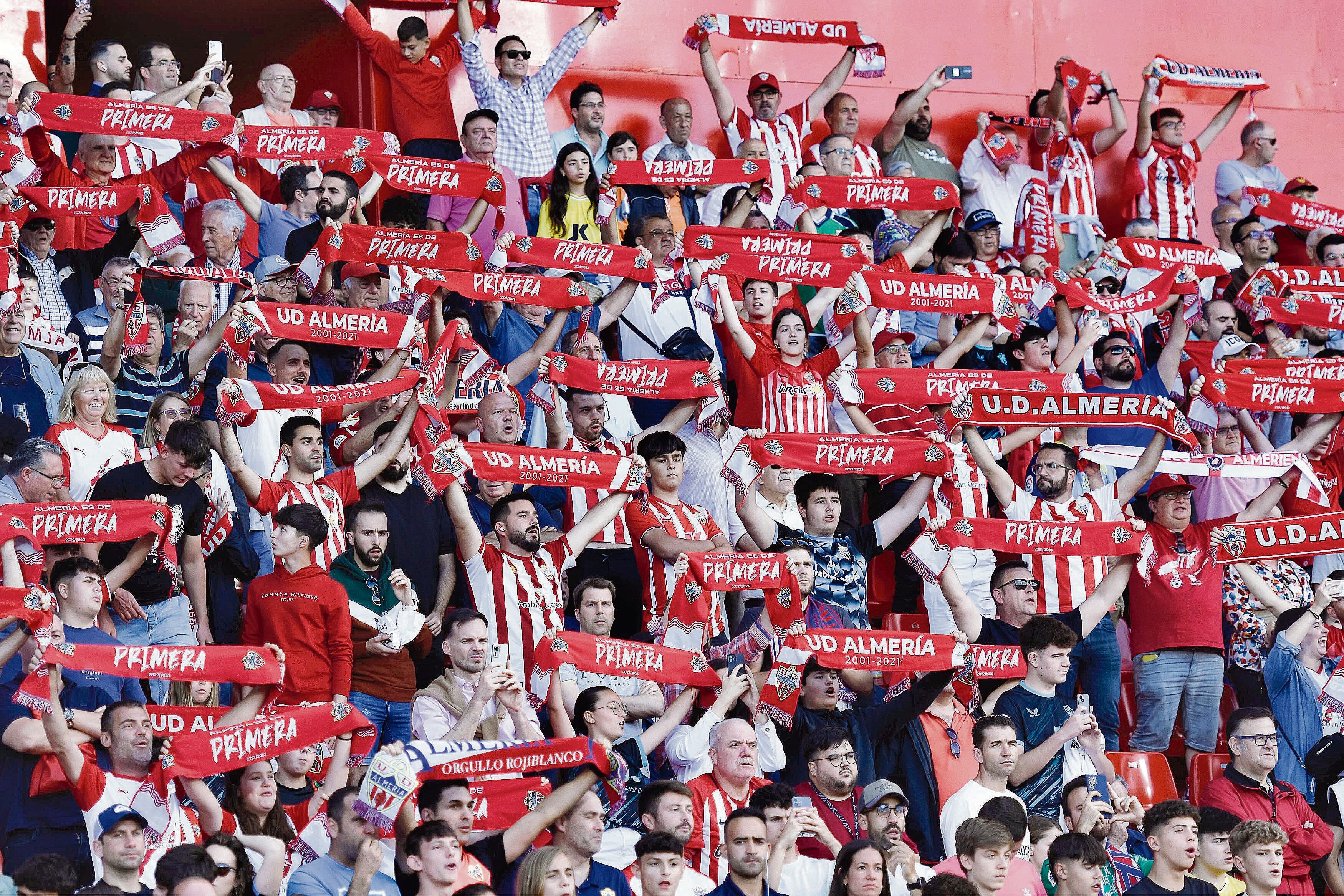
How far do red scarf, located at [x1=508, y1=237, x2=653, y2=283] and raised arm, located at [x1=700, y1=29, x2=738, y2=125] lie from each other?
10.4ft

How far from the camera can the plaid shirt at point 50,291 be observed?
10359 mm

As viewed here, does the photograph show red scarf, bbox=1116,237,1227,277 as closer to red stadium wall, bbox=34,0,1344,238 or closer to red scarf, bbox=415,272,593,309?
red stadium wall, bbox=34,0,1344,238

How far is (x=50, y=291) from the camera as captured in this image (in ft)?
34.3

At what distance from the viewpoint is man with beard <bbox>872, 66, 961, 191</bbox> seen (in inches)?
553

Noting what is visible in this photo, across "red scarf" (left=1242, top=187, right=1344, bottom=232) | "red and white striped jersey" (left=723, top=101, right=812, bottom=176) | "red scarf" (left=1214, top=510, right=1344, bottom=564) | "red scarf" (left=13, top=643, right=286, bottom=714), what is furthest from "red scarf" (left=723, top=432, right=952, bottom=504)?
"red scarf" (left=1242, top=187, right=1344, bottom=232)

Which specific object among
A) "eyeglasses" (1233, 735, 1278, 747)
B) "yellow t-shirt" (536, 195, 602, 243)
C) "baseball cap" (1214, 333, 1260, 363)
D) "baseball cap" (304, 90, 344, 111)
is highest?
"baseball cap" (304, 90, 344, 111)

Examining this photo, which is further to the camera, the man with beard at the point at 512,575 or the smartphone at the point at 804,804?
the man with beard at the point at 512,575

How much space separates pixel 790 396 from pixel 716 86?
3.80m

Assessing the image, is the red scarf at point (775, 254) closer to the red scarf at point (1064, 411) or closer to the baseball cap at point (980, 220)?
the red scarf at point (1064, 411)

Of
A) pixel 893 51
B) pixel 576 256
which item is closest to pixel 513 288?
pixel 576 256

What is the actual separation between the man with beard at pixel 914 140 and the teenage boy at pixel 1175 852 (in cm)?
691

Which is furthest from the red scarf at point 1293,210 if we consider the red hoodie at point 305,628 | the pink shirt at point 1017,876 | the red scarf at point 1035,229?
the red hoodie at point 305,628

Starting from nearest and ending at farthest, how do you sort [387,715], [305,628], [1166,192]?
[305,628] < [387,715] < [1166,192]

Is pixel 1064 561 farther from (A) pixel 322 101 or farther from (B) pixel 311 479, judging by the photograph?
(A) pixel 322 101
